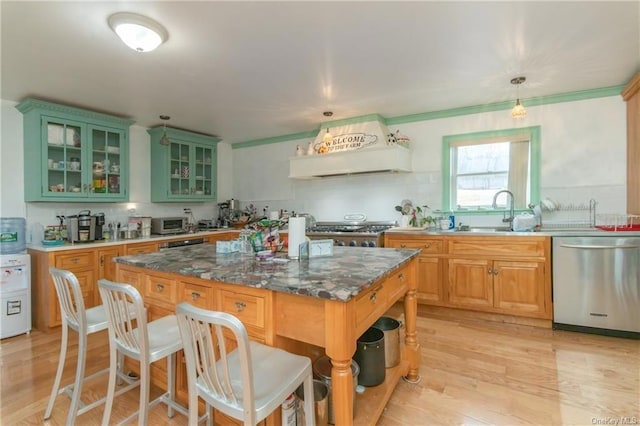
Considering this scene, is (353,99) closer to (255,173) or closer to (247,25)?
(247,25)

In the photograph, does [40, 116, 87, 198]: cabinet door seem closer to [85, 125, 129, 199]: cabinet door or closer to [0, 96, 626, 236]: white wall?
[85, 125, 129, 199]: cabinet door

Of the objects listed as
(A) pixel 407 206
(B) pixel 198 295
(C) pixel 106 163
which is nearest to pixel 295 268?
(B) pixel 198 295

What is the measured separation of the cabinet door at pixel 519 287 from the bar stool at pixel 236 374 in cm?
250

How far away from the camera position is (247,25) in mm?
1987

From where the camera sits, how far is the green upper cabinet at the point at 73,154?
321cm

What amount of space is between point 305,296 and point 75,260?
304cm

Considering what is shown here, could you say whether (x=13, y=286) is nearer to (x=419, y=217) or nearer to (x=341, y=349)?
(x=341, y=349)

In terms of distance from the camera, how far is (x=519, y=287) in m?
2.94

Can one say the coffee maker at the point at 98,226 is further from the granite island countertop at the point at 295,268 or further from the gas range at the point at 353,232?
the gas range at the point at 353,232

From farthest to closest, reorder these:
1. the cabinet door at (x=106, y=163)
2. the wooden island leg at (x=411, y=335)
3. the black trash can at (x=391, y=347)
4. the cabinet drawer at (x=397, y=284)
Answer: the cabinet door at (x=106, y=163) < the wooden island leg at (x=411, y=335) < the black trash can at (x=391, y=347) < the cabinet drawer at (x=397, y=284)

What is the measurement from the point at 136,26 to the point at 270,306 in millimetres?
1866

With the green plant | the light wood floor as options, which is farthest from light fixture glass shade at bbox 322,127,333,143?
the light wood floor

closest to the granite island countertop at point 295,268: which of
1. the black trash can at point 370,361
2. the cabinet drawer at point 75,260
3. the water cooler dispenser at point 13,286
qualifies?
the black trash can at point 370,361

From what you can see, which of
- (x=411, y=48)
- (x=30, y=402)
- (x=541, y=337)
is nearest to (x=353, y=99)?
(x=411, y=48)
